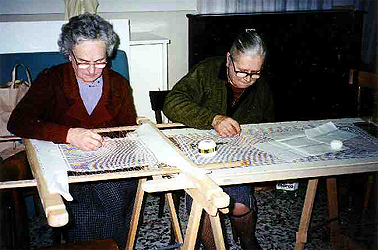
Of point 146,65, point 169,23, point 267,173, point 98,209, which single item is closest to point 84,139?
point 98,209

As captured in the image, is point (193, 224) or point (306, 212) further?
point (306, 212)

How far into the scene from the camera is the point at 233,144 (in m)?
1.90

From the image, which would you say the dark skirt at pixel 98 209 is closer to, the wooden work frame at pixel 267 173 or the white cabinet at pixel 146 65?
the wooden work frame at pixel 267 173

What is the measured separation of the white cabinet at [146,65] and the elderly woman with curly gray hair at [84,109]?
1.30m

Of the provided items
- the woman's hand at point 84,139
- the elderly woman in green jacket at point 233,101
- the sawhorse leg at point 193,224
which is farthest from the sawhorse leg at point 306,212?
the woman's hand at point 84,139

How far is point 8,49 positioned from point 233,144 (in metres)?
1.81

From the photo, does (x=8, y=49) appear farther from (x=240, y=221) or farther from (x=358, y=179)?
(x=358, y=179)

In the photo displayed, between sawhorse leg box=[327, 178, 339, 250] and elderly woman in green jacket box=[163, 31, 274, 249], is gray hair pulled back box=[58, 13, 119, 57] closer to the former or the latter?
elderly woman in green jacket box=[163, 31, 274, 249]

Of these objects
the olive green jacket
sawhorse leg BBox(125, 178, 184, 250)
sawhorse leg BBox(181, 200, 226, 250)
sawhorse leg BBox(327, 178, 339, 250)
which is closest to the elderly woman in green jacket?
the olive green jacket

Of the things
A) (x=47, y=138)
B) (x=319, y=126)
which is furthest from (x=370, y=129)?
(x=47, y=138)

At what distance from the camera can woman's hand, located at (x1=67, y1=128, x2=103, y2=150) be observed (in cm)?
178

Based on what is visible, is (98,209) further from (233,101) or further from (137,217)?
(233,101)

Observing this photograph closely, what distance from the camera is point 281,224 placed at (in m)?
2.82

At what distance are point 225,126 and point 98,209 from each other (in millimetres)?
658
